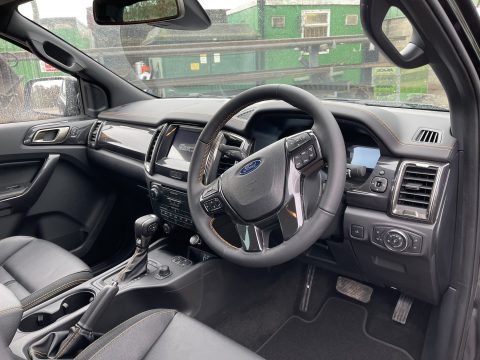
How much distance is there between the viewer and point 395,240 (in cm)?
147

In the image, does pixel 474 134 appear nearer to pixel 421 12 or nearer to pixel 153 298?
pixel 421 12

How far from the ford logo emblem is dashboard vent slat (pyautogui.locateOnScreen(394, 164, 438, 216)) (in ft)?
1.58

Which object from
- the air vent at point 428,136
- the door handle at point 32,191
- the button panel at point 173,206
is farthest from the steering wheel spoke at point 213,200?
the door handle at point 32,191

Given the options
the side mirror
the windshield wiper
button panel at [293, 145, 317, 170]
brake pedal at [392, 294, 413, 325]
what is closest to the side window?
the side mirror

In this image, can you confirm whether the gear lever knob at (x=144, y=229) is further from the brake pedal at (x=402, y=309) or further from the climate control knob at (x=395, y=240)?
the brake pedal at (x=402, y=309)

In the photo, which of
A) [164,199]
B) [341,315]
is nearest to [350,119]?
[164,199]

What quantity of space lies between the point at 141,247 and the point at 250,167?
751mm

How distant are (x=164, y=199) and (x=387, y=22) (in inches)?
50.0

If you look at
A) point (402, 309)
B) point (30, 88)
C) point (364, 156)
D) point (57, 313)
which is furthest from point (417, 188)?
point (30, 88)

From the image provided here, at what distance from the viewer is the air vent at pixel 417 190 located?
139cm

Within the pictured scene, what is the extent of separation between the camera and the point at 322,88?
6.42 ft

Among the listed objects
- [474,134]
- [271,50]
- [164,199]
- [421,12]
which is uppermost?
[421,12]

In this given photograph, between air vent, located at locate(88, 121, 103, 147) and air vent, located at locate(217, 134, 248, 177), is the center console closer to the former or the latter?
air vent, located at locate(217, 134, 248, 177)

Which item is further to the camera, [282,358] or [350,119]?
[282,358]
